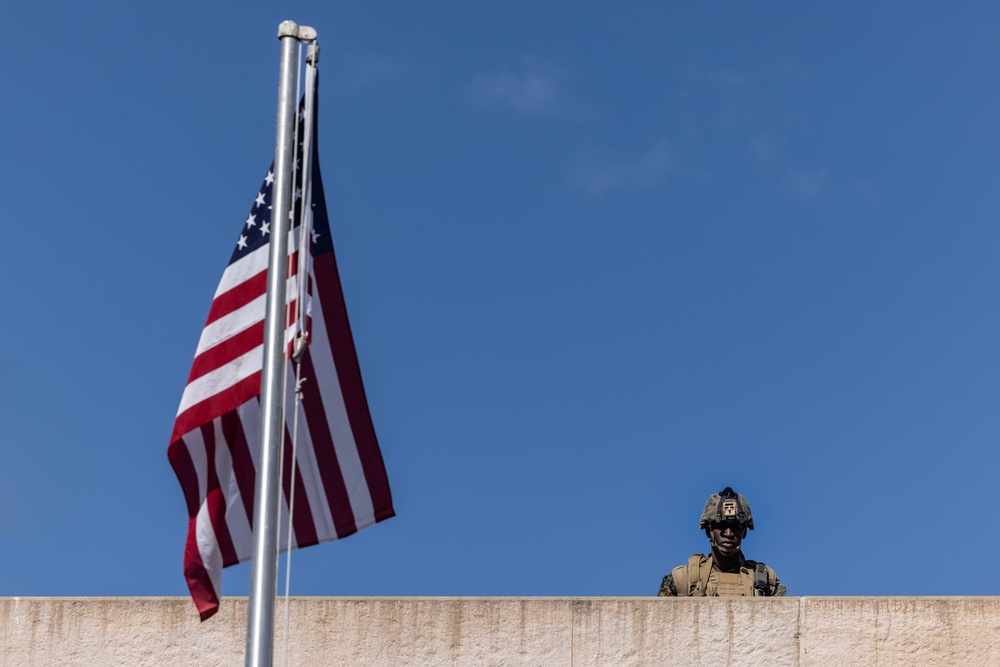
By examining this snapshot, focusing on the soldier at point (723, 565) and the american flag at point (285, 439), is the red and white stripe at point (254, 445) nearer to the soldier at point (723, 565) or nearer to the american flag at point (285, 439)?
the american flag at point (285, 439)

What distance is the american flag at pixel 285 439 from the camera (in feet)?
27.9

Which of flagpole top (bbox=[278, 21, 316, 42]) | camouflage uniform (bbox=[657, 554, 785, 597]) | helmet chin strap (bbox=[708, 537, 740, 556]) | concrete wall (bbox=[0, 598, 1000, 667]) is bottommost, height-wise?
concrete wall (bbox=[0, 598, 1000, 667])

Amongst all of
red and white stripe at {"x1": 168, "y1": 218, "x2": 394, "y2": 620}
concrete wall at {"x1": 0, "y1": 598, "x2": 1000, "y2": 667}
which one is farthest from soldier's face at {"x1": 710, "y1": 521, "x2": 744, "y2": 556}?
red and white stripe at {"x1": 168, "y1": 218, "x2": 394, "y2": 620}

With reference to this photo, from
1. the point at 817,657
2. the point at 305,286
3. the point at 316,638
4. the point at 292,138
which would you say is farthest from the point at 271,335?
the point at 817,657

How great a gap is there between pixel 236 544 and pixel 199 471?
0.39m

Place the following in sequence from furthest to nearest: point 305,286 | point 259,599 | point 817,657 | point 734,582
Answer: point 734,582 → point 817,657 → point 305,286 → point 259,599

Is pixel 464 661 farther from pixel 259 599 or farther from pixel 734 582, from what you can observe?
pixel 259 599

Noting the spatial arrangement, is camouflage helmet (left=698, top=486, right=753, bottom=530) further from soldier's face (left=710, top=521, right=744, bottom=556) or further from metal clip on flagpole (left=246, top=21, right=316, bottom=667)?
metal clip on flagpole (left=246, top=21, right=316, bottom=667)

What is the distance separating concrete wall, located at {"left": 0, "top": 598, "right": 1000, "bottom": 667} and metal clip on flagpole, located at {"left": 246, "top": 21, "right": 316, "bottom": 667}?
273 centimetres

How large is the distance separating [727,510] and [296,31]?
4752 millimetres

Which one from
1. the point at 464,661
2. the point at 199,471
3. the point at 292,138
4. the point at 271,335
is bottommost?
the point at 464,661

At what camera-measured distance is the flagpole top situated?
344 inches

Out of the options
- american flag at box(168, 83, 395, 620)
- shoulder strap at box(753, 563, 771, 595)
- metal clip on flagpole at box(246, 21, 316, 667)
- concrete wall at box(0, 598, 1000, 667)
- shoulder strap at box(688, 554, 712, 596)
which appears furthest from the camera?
shoulder strap at box(688, 554, 712, 596)

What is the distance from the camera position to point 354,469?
856 centimetres
